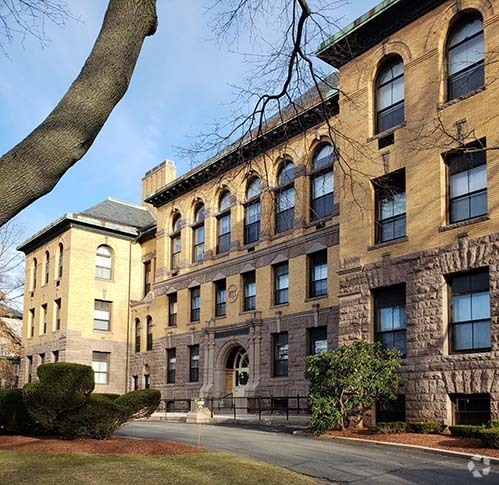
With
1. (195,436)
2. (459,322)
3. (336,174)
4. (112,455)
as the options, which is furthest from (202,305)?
(112,455)

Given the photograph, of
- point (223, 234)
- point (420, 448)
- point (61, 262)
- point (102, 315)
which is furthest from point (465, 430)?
point (61, 262)

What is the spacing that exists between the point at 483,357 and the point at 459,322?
1.41 meters

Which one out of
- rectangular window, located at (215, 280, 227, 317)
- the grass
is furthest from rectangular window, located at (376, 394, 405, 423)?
rectangular window, located at (215, 280, 227, 317)

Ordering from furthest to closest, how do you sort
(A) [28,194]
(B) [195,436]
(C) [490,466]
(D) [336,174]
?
(D) [336,174] → (B) [195,436] → (C) [490,466] → (A) [28,194]

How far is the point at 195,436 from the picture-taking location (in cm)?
2030

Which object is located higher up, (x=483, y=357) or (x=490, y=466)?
(x=483, y=357)

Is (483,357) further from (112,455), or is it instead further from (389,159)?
(112,455)

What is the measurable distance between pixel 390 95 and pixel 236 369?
53.7ft

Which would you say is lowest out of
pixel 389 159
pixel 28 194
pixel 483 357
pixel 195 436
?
A: pixel 195 436

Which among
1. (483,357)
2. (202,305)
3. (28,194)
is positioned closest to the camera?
(28,194)

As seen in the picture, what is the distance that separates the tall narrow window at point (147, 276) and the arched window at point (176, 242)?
17.4ft

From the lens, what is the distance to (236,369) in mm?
34219

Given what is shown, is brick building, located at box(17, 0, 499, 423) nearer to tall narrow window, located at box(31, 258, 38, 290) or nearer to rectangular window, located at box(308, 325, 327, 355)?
rectangular window, located at box(308, 325, 327, 355)

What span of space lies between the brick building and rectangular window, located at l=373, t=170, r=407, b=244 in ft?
0.17
